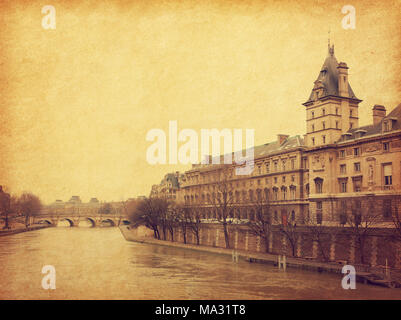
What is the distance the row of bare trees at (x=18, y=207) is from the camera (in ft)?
163

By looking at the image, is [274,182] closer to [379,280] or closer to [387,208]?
[387,208]

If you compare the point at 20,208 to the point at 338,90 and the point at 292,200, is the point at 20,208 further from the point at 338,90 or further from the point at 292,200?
the point at 338,90

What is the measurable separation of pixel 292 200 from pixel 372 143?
1282 centimetres

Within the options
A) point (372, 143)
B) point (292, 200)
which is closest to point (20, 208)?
point (292, 200)

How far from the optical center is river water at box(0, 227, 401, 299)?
19094 millimetres

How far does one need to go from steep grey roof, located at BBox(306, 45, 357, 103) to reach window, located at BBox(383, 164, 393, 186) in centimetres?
881

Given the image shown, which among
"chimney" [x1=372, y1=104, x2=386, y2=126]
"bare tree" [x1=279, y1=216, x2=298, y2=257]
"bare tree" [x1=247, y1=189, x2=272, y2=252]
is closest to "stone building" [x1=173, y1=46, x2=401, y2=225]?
"chimney" [x1=372, y1=104, x2=386, y2=126]

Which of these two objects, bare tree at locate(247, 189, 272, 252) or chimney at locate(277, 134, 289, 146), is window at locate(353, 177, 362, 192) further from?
chimney at locate(277, 134, 289, 146)

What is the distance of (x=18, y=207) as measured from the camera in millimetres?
60375

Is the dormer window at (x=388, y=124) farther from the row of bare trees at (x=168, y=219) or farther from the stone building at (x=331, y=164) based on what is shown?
the row of bare trees at (x=168, y=219)

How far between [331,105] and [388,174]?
876 cm

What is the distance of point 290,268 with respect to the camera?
85.5 feet

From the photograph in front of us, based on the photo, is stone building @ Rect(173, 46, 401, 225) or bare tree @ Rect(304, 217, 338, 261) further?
stone building @ Rect(173, 46, 401, 225)

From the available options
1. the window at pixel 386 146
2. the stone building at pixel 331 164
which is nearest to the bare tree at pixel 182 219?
the stone building at pixel 331 164
